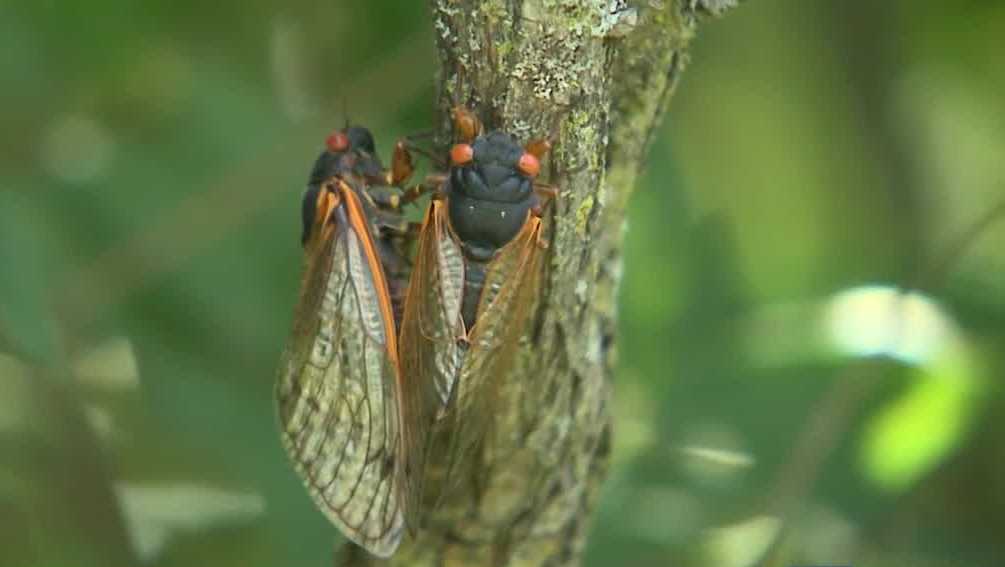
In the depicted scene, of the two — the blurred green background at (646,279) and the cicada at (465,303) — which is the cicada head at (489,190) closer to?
the cicada at (465,303)

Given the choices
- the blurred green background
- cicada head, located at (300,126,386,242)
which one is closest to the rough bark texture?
cicada head, located at (300,126,386,242)

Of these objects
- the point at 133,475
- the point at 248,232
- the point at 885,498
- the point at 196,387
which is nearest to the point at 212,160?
the point at 248,232

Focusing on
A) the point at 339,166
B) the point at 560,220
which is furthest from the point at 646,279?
the point at 560,220

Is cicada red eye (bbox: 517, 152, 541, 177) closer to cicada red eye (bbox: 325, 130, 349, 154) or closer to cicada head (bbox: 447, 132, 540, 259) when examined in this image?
cicada head (bbox: 447, 132, 540, 259)

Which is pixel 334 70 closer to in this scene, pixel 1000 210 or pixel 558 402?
pixel 558 402

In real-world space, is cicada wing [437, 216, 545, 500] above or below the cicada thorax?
below

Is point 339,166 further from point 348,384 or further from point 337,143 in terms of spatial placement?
point 348,384

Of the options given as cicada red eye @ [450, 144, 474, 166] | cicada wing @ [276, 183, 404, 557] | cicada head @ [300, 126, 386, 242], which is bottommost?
cicada wing @ [276, 183, 404, 557]
